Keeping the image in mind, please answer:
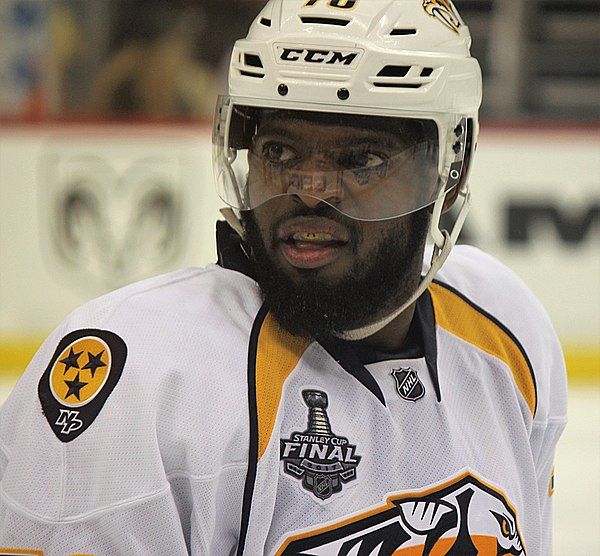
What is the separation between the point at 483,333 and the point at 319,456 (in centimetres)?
39

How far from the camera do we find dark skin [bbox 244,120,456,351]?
60.2 inches

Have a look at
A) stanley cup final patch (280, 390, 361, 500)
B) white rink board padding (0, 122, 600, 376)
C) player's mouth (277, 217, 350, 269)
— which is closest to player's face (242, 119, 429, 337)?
player's mouth (277, 217, 350, 269)

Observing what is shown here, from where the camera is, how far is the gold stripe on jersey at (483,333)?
171cm

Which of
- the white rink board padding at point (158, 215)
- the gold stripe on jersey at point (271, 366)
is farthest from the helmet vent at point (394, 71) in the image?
the white rink board padding at point (158, 215)

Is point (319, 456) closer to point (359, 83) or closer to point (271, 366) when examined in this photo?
point (271, 366)

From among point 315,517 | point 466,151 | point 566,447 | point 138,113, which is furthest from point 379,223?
point 138,113

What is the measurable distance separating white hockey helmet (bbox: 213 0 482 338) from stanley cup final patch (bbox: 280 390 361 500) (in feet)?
0.89

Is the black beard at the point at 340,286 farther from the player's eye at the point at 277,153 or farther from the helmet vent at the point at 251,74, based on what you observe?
the helmet vent at the point at 251,74

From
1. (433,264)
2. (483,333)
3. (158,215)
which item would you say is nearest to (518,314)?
(483,333)

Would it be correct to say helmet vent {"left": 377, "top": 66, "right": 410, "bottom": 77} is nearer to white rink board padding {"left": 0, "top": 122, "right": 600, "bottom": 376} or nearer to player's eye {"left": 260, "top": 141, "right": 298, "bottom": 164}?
player's eye {"left": 260, "top": 141, "right": 298, "bottom": 164}

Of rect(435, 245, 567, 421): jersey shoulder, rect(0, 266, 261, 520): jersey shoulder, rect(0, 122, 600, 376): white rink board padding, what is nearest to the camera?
rect(0, 266, 261, 520): jersey shoulder

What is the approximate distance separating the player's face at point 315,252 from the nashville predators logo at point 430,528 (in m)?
0.24

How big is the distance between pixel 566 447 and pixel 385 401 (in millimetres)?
2425

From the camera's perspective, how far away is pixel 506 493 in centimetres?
160
